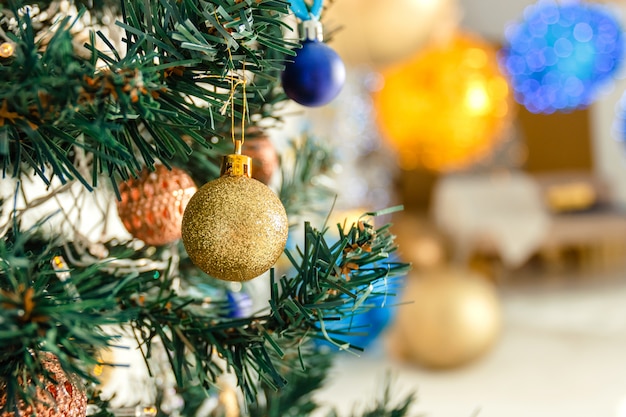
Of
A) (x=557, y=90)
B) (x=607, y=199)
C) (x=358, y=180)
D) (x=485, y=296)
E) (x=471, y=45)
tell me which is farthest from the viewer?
(x=607, y=199)

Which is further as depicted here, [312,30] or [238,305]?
[238,305]

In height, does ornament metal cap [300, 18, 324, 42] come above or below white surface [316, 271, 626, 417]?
above

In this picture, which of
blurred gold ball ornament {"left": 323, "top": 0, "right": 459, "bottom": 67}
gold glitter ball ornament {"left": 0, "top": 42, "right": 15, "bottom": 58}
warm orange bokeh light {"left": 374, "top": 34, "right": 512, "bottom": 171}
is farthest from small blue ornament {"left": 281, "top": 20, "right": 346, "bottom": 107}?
warm orange bokeh light {"left": 374, "top": 34, "right": 512, "bottom": 171}

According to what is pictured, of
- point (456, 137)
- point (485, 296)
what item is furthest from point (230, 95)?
point (456, 137)

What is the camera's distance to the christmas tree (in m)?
0.24

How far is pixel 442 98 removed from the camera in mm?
2576

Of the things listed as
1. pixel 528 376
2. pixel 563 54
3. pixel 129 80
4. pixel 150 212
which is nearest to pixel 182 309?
pixel 150 212

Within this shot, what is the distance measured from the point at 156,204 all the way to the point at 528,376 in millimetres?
1739

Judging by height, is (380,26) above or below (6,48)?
above

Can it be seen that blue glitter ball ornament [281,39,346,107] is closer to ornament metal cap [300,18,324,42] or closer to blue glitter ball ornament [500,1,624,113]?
ornament metal cap [300,18,324,42]

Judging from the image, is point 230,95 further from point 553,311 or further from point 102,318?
point 553,311

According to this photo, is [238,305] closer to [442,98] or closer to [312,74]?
[312,74]

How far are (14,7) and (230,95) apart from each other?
0.10 m

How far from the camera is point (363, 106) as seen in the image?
3.42 meters
